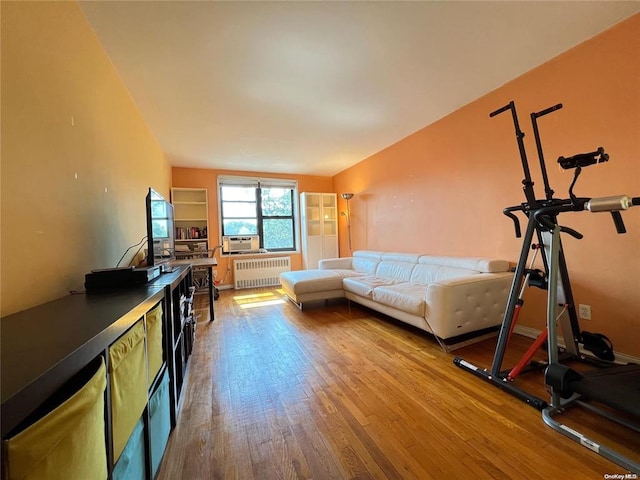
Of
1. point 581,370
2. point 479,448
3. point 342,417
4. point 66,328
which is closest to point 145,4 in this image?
point 66,328

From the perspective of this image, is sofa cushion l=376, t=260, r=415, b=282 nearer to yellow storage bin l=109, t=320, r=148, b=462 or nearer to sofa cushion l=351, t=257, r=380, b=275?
sofa cushion l=351, t=257, r=380, b=275

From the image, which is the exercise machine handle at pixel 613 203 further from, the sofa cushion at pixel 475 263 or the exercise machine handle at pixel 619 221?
the sofa cushion at pixel 475 263

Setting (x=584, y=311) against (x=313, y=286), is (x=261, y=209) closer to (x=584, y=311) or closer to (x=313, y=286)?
(x=313, y=286)

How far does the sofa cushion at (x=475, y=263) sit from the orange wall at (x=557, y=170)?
21 cm

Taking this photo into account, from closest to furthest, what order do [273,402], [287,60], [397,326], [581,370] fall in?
1. [273,402]
2. [581,370]
3. [287,60]
4. [397,326]

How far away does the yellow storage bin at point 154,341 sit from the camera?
44.5 inches

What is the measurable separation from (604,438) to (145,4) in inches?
135

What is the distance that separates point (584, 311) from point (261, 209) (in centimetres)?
507

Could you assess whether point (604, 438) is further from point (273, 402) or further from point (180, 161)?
point (180, 161)

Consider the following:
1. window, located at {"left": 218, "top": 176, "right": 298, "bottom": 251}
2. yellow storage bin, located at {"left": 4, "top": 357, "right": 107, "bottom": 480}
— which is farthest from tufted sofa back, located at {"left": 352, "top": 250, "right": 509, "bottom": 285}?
yellow storage bin, located at {"left": 4, "top": 357, "right": 107, "bottom": 480}

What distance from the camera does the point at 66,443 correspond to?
1.70ft

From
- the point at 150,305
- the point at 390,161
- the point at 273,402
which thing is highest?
the point at 390,161

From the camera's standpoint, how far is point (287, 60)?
211cm

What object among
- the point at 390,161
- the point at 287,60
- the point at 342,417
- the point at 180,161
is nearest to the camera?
the point at 342,417
